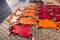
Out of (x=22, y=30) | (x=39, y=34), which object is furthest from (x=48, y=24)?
(x=22, y=30)

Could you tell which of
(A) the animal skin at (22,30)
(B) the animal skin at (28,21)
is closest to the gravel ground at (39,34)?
(A) the animal skin at (22,30)

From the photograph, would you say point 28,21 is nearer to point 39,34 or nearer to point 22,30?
point 22,30

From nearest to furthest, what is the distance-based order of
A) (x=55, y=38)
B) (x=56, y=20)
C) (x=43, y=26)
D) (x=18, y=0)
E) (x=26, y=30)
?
(x=55, y=38) → (x=26, y=30) → (x=43, y=26) → (x=56, y=20) → (x=18, y=0)

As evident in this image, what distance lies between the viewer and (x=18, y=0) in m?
3.96

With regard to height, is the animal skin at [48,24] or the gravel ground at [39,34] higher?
the animal skin at [48,24]

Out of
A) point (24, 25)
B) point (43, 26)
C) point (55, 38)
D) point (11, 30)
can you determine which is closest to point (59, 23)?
point (43, 26)

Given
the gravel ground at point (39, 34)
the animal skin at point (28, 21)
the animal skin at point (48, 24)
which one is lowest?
the gravel ground at point (39, 34)

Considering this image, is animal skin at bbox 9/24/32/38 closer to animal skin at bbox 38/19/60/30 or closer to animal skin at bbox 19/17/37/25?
animal skin at bbox 19/17/37/25

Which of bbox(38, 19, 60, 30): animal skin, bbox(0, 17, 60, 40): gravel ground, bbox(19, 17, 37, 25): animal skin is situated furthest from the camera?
bbox(19, 17, 37, 25): animal skin

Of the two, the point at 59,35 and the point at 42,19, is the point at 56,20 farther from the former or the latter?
the point at 59,35

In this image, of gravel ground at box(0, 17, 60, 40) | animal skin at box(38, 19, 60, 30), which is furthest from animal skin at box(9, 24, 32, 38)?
animal skin at box(38, 19, 60, 30)

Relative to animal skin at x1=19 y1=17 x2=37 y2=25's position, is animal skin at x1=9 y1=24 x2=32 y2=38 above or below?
below

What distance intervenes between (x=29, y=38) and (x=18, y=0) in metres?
2.41

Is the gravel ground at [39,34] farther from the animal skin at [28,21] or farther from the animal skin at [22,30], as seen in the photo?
the animal skin at [28,21]
